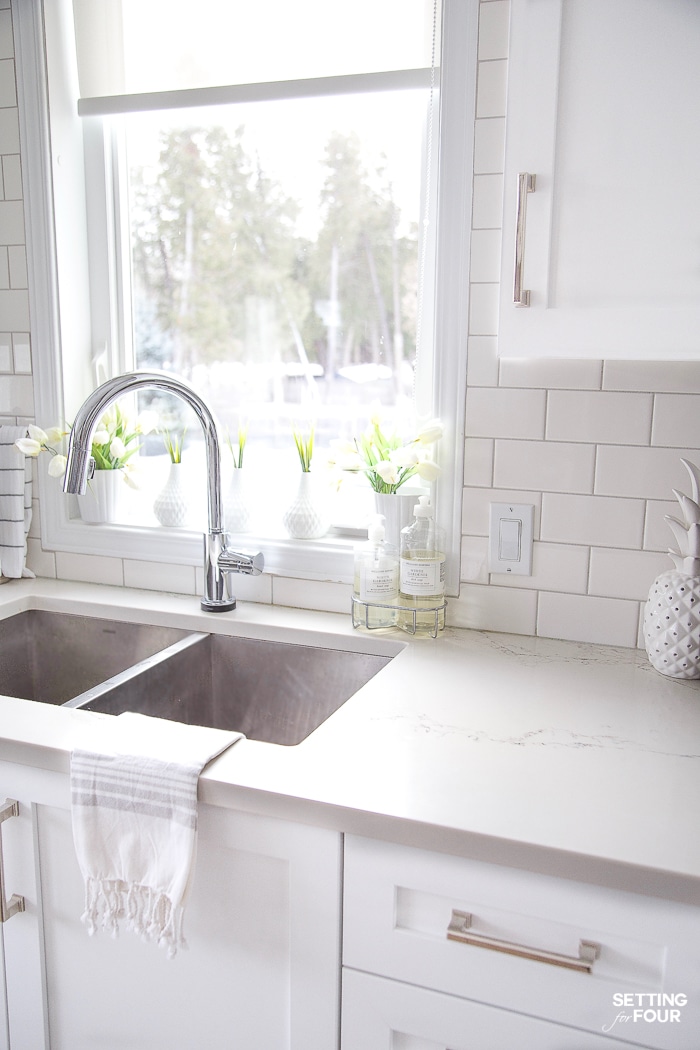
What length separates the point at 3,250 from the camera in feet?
6.20

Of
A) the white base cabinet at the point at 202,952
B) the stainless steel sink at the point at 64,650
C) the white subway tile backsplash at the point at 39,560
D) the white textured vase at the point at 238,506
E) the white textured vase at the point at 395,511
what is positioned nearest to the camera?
the white base cabinet at the point at 202,952

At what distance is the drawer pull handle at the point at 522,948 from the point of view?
36.1 inches

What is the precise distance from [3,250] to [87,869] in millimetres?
1362

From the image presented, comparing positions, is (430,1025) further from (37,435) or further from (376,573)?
(37,435)

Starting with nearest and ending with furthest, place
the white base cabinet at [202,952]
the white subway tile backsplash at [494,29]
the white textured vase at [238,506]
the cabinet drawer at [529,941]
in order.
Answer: the cabinet drawer at [529,941]
the white base cabinet at [202,952]
the white subway tile backsplash at [494,29]
the white textured vase at [238,506]

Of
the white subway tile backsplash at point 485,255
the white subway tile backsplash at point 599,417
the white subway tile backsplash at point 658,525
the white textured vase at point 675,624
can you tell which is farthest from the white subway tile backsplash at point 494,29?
the white textured vase at point 675,624

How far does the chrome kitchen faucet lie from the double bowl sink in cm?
11

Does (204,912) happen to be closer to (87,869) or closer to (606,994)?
(87,869)

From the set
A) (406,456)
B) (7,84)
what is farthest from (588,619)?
(7,84)

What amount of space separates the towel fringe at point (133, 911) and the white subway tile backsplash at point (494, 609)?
0.75 m

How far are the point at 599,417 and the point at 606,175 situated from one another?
42 centimetres

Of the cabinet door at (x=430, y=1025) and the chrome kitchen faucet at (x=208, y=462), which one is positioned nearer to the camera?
the cabinet door at (x=430, y=1025)

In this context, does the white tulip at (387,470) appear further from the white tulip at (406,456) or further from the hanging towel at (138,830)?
the hanging towel at (138,830)

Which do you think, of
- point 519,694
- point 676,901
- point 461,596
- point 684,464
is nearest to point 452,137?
point 684,464
